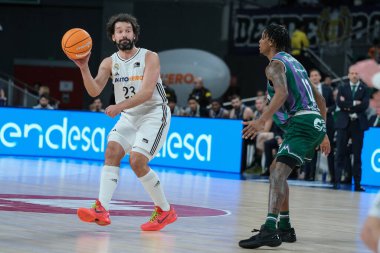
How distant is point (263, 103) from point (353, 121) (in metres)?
3.72

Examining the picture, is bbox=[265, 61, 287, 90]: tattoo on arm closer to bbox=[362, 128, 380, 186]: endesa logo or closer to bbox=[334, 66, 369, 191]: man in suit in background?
bbox=[334, 66, 369, 191]: man in suit in background

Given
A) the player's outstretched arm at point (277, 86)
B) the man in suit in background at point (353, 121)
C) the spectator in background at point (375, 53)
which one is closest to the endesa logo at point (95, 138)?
the man in suit in background at point (353, 121)

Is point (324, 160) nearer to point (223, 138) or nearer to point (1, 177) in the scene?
point (223, 138)

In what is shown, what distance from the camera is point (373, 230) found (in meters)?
5.83

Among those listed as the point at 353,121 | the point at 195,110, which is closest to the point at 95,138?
the point at 195,110

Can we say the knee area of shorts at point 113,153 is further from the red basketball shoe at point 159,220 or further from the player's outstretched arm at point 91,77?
the red basketball shoe at point 159,220

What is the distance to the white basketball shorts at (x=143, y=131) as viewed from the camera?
941cm

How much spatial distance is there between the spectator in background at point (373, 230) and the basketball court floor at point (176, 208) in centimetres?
249

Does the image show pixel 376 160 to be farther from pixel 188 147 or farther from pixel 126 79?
pixel 126 79

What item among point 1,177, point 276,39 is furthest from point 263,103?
point 276,39

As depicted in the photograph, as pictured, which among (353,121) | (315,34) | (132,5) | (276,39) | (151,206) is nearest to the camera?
(276,39)

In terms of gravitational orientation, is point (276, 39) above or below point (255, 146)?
above

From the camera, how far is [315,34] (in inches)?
1204

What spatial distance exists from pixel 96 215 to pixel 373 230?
3.69m
